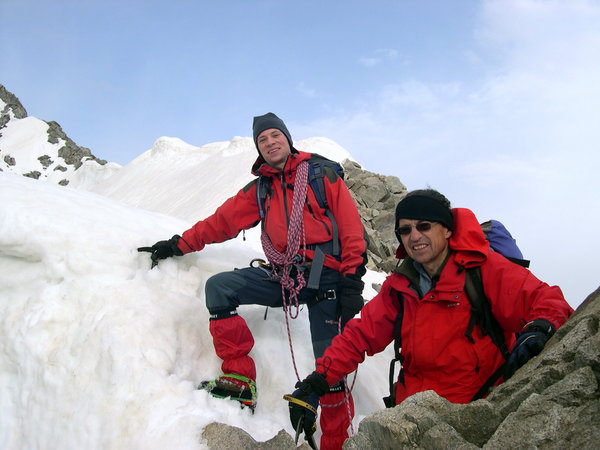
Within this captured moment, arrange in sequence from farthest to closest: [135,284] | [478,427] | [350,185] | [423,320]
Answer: [350,185] < [135,284] < [423,320] < [478,427]

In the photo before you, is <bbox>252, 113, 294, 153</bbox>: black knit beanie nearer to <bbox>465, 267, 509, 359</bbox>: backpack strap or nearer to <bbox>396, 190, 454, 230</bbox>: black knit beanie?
<bbox>396, 190, 454, 230</bbox>: black knit beanie

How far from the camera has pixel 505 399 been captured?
8.12 feet

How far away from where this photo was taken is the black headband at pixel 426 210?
3402mm

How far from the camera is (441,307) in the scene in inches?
132

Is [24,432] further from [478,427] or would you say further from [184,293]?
[478,427]

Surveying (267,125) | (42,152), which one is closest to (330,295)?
(267,125)

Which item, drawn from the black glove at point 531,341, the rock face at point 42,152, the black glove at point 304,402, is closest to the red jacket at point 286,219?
the black glove at point 304,402

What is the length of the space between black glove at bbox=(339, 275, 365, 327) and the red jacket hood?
117 cm

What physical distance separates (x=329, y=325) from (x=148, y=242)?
2.40m

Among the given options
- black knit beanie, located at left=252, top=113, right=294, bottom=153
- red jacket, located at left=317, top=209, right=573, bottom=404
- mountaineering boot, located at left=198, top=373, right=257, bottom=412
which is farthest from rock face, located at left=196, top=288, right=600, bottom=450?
black knit beanie, located at left=252, top=113, right=294, bottom=153

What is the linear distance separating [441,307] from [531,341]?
682 mm

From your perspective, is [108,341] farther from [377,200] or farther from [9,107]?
[9,107]

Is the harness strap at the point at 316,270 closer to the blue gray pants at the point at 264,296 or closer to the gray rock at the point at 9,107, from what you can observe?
the blue gray pants at the point at 264,296

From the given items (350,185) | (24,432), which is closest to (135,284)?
(24,432)
